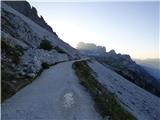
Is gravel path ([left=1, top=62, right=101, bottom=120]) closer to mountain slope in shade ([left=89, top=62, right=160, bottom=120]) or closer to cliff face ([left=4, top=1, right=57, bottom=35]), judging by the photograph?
mountain slope in shade ([left=89, top=62, right=160, bottom=120])

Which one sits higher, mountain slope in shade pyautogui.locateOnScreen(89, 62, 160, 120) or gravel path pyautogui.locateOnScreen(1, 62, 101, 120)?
gravel path pyautogui.locateOnScreen(1, 62, 101, 120)

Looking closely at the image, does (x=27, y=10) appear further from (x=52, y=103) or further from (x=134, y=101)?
(x=52, y=103)

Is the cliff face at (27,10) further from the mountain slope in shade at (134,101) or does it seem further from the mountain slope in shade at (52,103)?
the mountain slope in shade at (52,103)

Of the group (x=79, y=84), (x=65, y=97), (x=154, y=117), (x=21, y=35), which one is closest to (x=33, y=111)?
(x=65, y=97)

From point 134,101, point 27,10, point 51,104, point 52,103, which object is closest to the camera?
point 51,104

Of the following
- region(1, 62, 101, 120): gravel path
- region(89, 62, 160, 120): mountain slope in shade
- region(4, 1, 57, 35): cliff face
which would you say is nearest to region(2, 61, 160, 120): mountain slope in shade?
region(1, 62, 101, 120): gravel path

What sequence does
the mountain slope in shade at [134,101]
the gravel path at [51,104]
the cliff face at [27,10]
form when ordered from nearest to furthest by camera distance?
the gravel path at [51,104]
the mountain slope in shade at [134,101]
the cliff face at [27,10]

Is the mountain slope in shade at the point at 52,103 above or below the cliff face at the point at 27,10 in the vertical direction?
below

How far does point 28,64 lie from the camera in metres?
38.6

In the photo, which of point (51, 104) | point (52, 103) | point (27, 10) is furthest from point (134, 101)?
point (27, 10)

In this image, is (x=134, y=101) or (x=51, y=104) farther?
(x=134, y=101)

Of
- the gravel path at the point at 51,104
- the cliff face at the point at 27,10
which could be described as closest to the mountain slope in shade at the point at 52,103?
the gravel path at the point at 51,104

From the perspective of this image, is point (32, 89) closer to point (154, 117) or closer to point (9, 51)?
point (9, 51)

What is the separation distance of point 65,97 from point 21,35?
1868 inches
